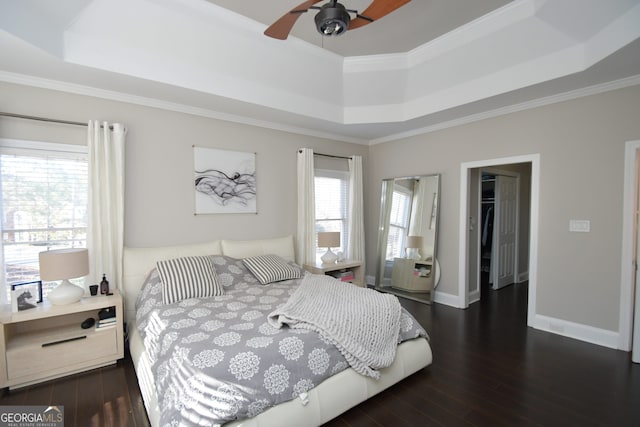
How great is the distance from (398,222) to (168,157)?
11.2 ft

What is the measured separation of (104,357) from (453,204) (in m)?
4.35

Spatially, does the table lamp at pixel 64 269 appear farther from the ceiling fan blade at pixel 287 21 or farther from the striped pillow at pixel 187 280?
the ceiling fan blade at pixel 287 21

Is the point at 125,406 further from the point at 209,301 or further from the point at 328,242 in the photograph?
the point at 328,242

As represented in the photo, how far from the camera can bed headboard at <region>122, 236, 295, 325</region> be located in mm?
3008

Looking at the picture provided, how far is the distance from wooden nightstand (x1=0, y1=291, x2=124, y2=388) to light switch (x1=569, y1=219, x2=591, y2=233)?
458 cm

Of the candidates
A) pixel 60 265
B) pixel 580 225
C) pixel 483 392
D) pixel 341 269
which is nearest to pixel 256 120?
pixel 341 269

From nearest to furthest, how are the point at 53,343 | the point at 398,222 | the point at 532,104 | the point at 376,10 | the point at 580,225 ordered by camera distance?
1. the point at 376,10
2. the point at 53,343
3. the point at 580,225
4. the point at 532,104
5. the point at 398,222

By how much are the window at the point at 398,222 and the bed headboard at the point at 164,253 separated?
6.18 ft

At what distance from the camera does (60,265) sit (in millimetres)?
2408

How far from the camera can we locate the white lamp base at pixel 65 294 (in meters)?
2.45

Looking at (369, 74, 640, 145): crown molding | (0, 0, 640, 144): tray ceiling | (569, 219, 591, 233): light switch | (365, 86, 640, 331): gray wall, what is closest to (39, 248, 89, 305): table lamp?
(0, 0, 640, 144): tray ceiling

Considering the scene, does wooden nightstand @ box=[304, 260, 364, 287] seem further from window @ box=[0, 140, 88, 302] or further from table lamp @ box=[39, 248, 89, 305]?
window @ box=[0, 140, 88, 302]

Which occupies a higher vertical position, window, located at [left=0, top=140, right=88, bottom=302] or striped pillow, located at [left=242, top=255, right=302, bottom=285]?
window, located at [left=0, top=140, right=88, bottom=302]

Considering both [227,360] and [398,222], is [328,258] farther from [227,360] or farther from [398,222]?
[227,360]
